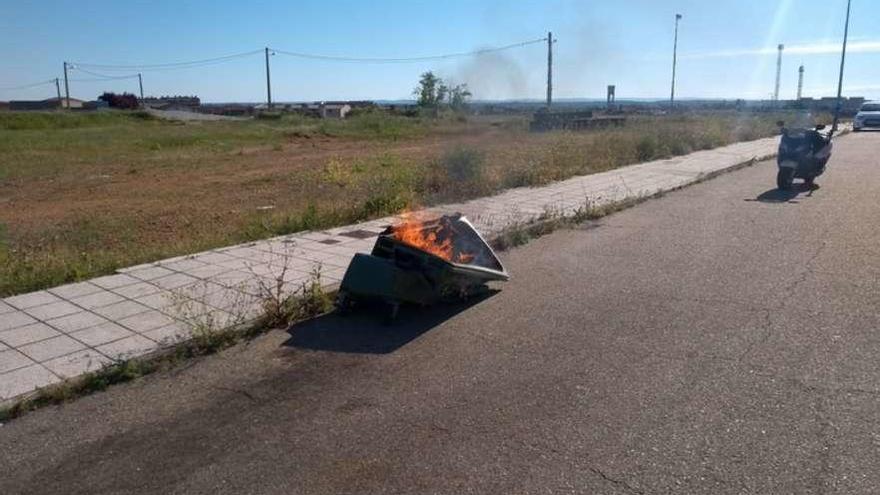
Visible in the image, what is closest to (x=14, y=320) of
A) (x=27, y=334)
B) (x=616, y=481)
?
(x=27, y=334)

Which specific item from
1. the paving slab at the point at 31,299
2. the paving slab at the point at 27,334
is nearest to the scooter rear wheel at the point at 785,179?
the paving slab at the point at 31,299

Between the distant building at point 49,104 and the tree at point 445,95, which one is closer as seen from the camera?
the tree at point 445,95

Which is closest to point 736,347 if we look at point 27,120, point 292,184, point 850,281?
point 850,281

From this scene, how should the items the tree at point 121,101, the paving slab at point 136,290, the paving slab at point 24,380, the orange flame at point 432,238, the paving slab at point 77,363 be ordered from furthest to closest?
the tree at point 121,101 → the paving slab at point 136,290 → the orange flame at point 432,238 → the paving slab at point 77,363 → the paving slab at point 24,380

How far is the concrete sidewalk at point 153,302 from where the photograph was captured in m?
4.16

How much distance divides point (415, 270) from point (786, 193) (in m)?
9.19

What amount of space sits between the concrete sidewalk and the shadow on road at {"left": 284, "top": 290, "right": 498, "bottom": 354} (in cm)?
52

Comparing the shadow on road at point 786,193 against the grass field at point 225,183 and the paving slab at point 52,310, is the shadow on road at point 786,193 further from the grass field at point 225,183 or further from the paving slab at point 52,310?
the paving slab at point 52,310

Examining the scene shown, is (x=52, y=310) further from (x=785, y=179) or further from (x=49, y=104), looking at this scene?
(x=49, y=104)

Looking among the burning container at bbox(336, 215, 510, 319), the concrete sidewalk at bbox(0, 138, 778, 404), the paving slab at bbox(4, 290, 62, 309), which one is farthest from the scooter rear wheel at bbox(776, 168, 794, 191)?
the paving slab at bbox(4, 290, 62, 309)

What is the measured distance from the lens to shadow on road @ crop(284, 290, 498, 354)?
451 centimetres

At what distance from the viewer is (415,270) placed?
16.4 ft

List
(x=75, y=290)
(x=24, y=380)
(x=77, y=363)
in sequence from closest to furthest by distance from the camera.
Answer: (x=24, y=380), (x=77, y=363), (x=75, y=290)

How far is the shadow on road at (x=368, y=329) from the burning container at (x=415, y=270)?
0.10 m
